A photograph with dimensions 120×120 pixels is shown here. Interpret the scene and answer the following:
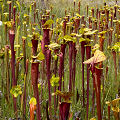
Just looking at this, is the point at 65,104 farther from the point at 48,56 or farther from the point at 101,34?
the point at 101,34

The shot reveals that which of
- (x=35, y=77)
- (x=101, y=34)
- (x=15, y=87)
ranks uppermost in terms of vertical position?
(x=101, y=34)

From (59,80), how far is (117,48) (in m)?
0.36

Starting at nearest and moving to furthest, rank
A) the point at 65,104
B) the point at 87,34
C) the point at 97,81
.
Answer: the point at 97,81, the point at 65,104, the point at 87,34

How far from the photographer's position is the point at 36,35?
2.68 ft

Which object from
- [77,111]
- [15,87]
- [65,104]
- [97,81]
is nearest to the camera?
[97,81]

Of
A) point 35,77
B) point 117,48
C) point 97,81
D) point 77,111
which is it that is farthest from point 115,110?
point 77,111

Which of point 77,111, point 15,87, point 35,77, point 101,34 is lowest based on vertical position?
point 77,111

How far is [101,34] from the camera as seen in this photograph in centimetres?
111

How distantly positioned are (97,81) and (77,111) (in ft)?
3.27

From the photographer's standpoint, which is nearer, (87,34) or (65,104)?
(65,104)

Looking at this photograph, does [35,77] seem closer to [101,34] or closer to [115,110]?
[115,110]

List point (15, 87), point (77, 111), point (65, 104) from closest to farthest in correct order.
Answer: point (65, 104) → point (15, 87) → point (77, 111)

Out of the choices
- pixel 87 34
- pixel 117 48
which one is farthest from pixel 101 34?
pixel 87 34

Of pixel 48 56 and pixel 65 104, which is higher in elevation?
pixel 48 56
